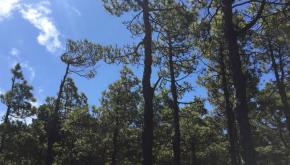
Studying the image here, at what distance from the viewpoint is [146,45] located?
1761 cm

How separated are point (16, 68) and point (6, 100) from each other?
165 inches

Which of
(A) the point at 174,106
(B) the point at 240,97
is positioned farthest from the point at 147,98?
(A) the point at 174,106

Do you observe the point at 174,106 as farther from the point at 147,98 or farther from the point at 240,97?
the point at 240,97

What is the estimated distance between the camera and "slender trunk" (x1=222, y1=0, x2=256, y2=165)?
36.7 feet

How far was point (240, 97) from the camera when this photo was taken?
38.7 ft

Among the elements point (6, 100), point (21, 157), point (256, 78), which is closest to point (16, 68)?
point (6, 100)

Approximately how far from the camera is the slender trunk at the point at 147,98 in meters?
15.2

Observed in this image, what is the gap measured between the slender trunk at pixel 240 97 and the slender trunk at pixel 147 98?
4499mm

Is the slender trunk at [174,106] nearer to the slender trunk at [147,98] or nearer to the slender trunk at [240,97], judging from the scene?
the slender trunk at [147,98]

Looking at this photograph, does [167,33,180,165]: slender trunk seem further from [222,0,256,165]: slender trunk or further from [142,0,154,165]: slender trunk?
[222,0,256,165]: slender trunk

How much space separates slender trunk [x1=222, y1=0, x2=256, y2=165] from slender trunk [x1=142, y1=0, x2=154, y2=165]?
4499 mm

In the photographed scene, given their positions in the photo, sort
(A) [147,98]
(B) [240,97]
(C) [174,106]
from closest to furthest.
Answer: (B) [240,97]
(A) [147,98]
(C) [174,106]

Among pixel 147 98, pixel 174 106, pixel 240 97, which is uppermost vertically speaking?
pixel 174 106

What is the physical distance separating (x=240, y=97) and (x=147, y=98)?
509cm
